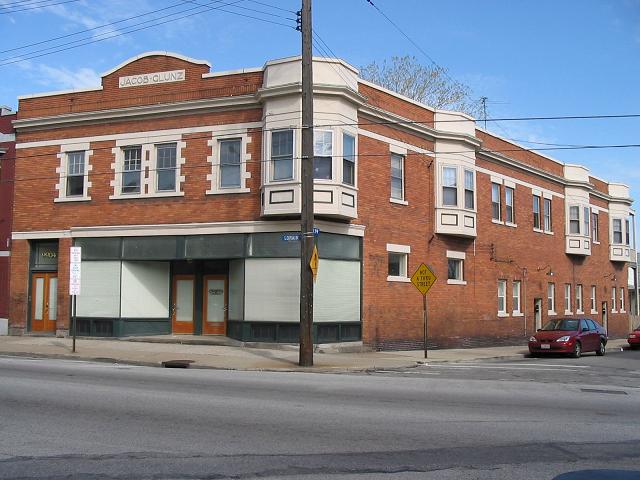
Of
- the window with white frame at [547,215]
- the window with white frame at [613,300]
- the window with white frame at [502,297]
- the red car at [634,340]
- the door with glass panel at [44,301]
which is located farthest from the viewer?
the window with white frame at [613,300]

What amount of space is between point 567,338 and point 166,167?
14.8m

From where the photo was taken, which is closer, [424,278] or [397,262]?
[424,278]

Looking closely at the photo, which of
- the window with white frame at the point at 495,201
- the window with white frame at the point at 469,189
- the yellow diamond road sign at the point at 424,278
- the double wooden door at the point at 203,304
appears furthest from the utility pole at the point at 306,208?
the window with white frame at the point at 495,201

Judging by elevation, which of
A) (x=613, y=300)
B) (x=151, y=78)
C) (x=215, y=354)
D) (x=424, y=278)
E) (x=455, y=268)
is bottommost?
(x=215, y=354)

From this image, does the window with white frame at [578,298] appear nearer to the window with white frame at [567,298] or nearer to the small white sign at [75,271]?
the window with white frame at [567,298]

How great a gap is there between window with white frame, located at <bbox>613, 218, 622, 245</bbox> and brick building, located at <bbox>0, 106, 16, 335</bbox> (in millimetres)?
33822

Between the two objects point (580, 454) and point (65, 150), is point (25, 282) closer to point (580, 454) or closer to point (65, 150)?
point (65, 150)

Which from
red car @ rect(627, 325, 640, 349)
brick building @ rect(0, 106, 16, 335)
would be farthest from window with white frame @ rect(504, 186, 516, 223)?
brick building @ rect(0, 106, 16, 335)

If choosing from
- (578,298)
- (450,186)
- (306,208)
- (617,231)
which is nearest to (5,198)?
(306,208)

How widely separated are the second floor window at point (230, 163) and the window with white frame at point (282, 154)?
1555 millimetres

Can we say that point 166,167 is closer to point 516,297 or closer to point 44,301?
point 44,301

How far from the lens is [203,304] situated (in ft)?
75.4

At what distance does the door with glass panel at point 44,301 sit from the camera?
79.2 feet

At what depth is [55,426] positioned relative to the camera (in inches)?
332
